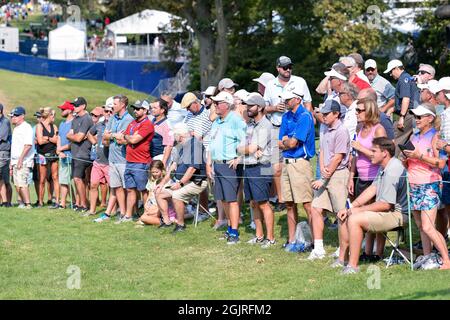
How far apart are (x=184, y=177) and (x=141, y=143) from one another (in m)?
1.09

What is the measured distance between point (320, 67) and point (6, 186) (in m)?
25.3

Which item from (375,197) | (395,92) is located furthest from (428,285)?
(395,92)

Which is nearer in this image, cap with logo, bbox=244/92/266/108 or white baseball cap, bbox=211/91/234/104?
cap with logo, bbox=244/92/266/108

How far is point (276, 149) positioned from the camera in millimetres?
13750

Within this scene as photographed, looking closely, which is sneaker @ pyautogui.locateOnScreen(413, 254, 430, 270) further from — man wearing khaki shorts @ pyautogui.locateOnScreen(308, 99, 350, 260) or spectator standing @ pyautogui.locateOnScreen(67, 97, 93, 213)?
spectator standing @ pyautogui.locateOnScreen(67, 97, 93, 213)

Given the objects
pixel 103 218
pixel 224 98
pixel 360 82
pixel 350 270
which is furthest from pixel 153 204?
pixel 350 270

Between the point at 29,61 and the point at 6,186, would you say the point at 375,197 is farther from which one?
the point at 29,61

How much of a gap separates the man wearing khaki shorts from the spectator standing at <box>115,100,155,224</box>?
4.25 metres

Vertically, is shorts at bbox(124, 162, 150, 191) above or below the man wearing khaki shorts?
below

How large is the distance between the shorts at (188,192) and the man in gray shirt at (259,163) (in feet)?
5.41

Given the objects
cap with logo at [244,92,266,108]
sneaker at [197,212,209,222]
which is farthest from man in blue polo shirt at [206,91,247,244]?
sneaker at [197,212,209,222]

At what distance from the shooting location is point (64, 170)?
1808 centimetres

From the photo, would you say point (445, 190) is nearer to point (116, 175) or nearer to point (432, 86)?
point (432, 86)

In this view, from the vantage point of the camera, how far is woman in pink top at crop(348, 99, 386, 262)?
11695 mm
